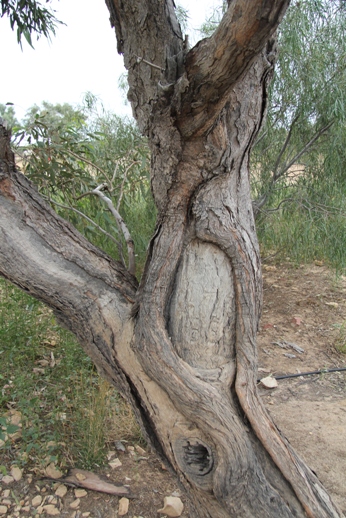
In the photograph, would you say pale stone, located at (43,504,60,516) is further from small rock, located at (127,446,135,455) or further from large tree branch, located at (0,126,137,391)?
large tree branch, located at (0,126,137,391)

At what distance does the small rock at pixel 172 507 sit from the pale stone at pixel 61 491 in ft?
1.63

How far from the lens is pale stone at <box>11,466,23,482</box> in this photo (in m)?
2.43

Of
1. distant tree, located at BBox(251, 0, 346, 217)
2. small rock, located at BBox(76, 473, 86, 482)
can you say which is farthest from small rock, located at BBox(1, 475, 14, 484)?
distant tree, located at BBox(251, 0, 346, 217)

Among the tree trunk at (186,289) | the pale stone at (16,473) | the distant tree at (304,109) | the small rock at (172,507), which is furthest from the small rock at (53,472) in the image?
the distant tree at (304,109)

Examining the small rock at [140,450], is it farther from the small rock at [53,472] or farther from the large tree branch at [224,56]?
the large tree branch at [224,56]

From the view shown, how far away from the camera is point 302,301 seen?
5340 millimetres

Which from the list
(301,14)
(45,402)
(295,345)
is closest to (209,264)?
(45,402)

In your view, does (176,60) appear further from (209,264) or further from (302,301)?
(302,301)

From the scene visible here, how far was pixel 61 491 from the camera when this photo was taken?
240 cm

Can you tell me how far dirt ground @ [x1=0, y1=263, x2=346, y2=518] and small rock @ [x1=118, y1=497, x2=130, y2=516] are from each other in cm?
2

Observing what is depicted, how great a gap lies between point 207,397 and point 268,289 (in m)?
4.18

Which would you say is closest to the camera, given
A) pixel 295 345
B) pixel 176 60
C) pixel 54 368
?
pixel 176 60

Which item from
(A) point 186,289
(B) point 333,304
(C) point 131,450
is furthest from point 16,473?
(B) point 333,304

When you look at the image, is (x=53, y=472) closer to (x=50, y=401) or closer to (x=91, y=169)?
(x=50, y=401)
